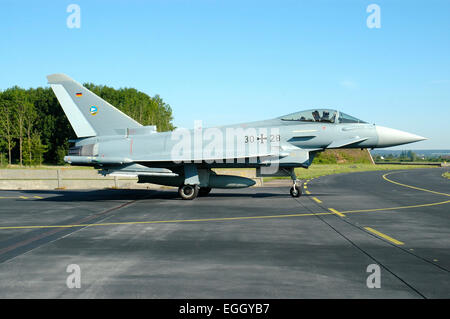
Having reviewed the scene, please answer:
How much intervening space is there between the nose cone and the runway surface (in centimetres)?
376

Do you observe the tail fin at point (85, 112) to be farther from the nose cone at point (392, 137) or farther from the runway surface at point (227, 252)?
the nose cone at point (392, 137)

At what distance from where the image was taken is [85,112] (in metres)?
18.5

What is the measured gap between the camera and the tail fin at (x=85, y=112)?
18531 millimetres

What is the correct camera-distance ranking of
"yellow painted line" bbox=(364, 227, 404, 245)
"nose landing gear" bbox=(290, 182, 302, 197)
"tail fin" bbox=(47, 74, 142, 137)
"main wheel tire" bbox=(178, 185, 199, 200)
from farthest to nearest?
"nose landing gear" bbox=(290, 182, 302, 197), "tail fin" bbox=(47, 74, 142, 137), "main wheel tire" bbox=(178, 185, 199, 200), "yellow painted line" bbox=(364, 227, 404, 245)

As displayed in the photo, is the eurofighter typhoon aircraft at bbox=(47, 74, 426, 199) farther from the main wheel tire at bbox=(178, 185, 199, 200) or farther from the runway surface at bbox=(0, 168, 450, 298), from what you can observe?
the runway surface at bbox=(0, 168, 450, 298)

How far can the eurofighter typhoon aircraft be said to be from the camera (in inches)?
696

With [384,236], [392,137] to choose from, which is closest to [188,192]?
[392,137]

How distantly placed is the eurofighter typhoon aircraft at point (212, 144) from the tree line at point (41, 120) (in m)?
54.1

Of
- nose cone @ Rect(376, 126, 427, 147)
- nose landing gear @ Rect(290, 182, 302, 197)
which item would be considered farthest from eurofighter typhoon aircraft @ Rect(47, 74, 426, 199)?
nose landing gear @ Rect(290, 182, 302, 197)

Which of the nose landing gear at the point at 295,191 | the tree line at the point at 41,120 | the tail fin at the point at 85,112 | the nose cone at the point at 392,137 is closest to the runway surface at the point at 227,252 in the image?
the nose cone at the point at 392,137

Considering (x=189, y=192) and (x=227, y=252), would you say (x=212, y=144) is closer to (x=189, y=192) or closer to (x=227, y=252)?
(x=189, y=192)

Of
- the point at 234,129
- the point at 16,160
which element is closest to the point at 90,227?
the point at 234,129

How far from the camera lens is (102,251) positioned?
792 centimetres

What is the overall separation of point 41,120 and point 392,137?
81.4 metres
